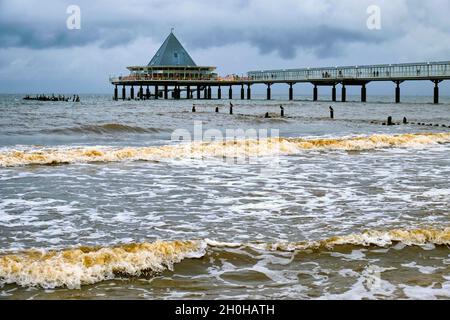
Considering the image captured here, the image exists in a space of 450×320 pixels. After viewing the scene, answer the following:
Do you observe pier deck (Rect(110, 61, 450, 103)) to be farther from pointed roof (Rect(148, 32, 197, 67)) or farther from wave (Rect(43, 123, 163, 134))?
wave (Rect(43, 123, 163, 134))

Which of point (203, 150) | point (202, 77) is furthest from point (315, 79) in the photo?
point (203, 150)

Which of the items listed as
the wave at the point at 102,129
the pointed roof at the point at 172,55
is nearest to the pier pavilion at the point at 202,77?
the pointed roof at the point at 172,55

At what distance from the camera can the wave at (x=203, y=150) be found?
51.8ft

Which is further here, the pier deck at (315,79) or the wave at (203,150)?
the pier deck at (315,79)

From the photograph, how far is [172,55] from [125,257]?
92.6 meters

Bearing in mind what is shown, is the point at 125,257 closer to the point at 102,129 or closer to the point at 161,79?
the point at 102,129

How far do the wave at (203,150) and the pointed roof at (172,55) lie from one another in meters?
74.3

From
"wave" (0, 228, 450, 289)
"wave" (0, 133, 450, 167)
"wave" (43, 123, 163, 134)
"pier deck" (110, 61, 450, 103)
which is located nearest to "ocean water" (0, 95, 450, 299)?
"wave" (0, 228, 450, 289)

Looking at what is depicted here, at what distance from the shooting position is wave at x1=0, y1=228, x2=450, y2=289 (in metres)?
5.59

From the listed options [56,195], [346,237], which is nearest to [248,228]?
[346,237]

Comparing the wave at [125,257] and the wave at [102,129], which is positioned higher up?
the wave at [102,129]

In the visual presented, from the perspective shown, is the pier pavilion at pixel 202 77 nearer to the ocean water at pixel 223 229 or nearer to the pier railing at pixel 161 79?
the pier railing at pixel 161 79

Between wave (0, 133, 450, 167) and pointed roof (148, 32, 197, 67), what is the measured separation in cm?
7427

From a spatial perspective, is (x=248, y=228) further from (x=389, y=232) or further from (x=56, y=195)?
(x=56, y=195)
